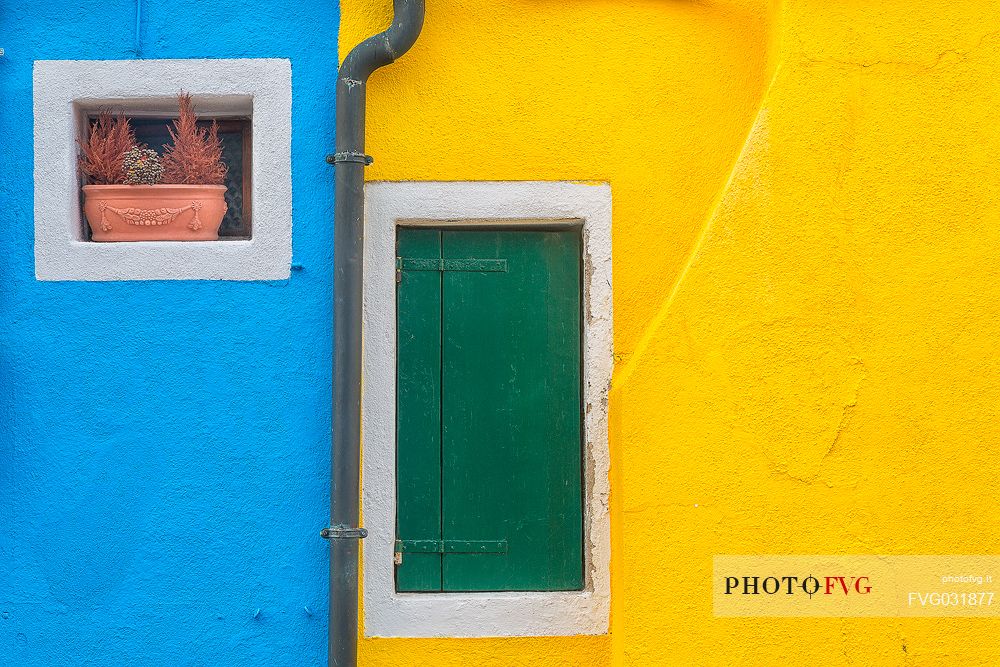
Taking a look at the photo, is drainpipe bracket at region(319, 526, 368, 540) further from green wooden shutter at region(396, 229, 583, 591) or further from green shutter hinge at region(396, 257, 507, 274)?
green shutter hinge at region(396, 257, 507, 274)

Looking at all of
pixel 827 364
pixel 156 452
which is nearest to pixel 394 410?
pixel 156 452

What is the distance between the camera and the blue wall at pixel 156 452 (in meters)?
3.41

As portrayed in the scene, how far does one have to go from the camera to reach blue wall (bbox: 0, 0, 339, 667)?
341 centimetres

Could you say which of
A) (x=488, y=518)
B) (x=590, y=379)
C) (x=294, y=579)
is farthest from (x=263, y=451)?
(x=590, y=379)

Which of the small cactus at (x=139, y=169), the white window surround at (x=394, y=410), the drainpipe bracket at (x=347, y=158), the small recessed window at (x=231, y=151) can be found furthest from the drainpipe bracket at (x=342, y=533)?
the small cactus at (x=139, y=169)

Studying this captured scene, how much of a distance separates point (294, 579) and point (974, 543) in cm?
226

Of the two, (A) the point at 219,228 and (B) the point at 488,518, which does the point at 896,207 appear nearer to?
(B) the point at 488,518

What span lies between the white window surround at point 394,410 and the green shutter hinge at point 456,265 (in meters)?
0.08

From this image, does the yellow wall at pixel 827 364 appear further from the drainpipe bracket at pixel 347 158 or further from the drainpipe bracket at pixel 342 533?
the drainpipe bracket at pixel 347 158

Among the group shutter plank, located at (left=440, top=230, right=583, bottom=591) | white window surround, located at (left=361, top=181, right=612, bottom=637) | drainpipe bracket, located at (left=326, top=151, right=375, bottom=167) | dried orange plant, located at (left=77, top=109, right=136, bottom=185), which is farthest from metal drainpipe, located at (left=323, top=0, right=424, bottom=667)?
dried orange plant, located at (left=77, top=109, right=136, bottom=185)

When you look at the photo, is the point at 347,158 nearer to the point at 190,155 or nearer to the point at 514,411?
the point at 190,155

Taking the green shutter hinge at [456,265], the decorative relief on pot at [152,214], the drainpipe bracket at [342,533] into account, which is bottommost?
the drainpipe bracket at [342,533]

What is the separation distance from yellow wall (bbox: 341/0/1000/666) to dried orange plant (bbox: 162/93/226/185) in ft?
5.26

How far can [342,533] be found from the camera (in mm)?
3305
